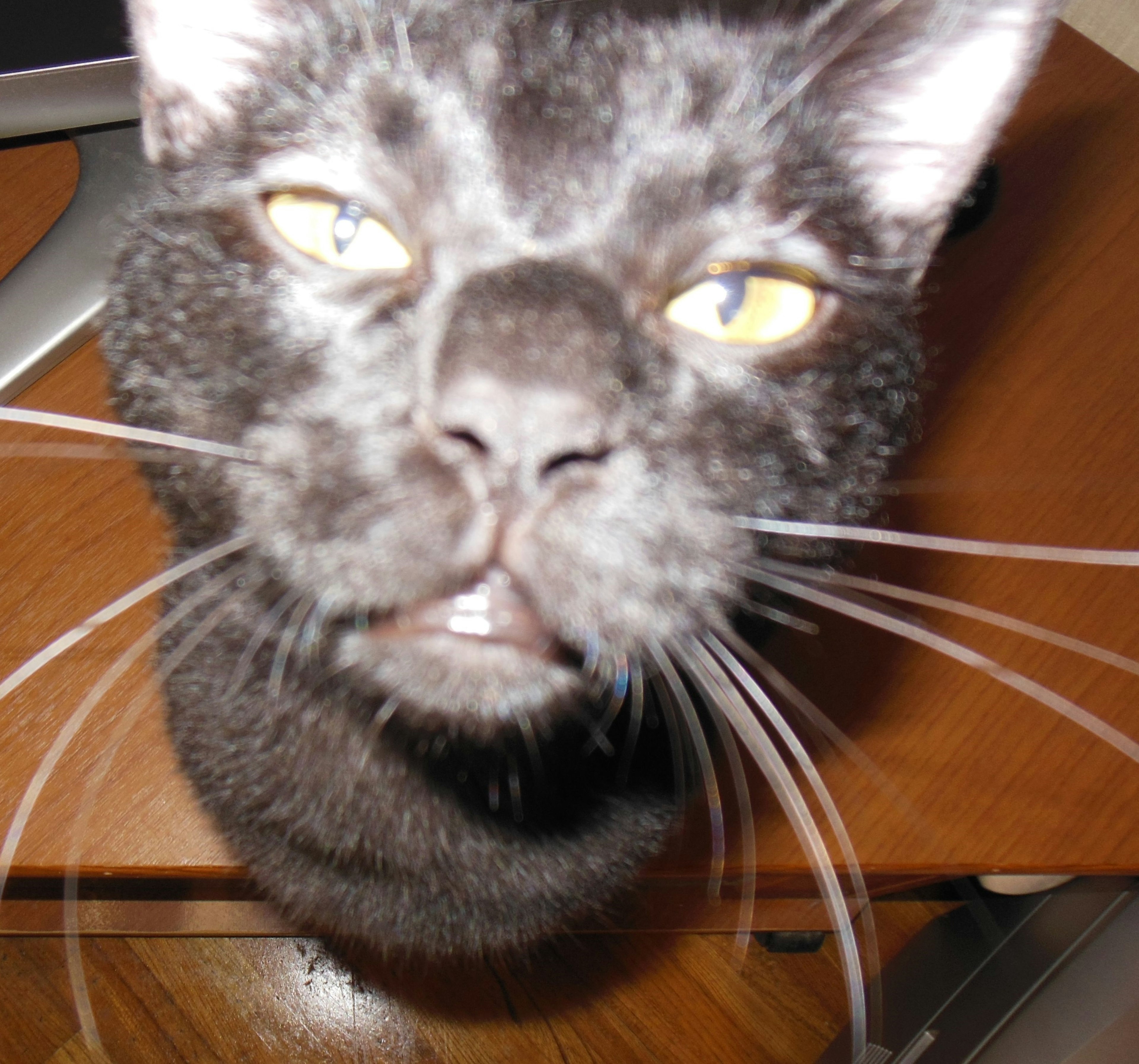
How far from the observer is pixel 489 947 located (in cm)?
52

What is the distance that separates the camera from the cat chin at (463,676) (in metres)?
0.32

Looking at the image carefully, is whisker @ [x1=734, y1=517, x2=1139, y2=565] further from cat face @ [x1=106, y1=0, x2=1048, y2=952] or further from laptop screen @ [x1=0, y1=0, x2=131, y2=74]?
laptop screen @ [x1=0, y1=0, x2=131, y2=74]

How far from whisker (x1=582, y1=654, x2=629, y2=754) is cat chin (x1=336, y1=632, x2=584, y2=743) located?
0.06 feet

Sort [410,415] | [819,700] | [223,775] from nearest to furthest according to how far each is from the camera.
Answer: [410,415] < [223,775] < [819,700]

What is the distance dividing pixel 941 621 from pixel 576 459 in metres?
0.45

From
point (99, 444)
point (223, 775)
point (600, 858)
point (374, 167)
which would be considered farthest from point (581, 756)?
point (99, 444)

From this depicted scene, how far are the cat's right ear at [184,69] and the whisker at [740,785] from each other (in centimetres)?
31

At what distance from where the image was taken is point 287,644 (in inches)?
14.5

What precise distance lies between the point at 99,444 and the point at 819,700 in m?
0.54

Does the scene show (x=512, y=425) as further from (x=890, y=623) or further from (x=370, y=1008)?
(x=370, y=1008)

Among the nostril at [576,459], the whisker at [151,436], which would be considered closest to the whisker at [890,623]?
the nostril at [576,459]

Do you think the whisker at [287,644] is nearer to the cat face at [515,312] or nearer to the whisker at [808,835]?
the cat face at [515,312]

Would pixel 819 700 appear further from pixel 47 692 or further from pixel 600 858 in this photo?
pixel 47 692

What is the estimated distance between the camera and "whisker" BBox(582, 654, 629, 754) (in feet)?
1.10
